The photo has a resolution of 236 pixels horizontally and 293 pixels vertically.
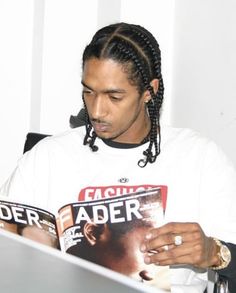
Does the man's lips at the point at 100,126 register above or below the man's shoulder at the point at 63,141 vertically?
above

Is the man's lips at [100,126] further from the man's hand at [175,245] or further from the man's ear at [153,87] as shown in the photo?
the man's hand at [175,245]

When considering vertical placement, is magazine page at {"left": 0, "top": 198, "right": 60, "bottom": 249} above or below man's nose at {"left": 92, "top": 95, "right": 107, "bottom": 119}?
below

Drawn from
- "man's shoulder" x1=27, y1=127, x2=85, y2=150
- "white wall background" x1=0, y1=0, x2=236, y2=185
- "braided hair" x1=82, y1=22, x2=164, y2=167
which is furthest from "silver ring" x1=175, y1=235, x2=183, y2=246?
"white wall background" x1=0, y1=0, x2=236, y2=185

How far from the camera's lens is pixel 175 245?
3.71ft

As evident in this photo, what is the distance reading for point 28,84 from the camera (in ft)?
7.47

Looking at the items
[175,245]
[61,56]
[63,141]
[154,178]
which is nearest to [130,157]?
[154,178]

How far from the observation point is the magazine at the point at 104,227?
1133mm

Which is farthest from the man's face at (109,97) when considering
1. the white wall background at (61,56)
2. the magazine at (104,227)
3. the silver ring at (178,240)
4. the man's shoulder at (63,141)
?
the white wall background at (61,56)

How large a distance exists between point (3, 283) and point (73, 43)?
1.85 meters

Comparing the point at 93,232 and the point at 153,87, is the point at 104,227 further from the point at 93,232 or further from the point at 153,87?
the point at 153,87

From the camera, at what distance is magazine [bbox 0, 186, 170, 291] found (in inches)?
44.6

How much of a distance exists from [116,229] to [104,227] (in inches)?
1.1

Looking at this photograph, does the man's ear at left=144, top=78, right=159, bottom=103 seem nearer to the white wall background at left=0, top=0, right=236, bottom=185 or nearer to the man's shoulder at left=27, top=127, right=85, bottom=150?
the man's shoulder at left=27, top=127, right=85, bottom=150

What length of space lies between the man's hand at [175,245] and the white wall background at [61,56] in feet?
3.35
